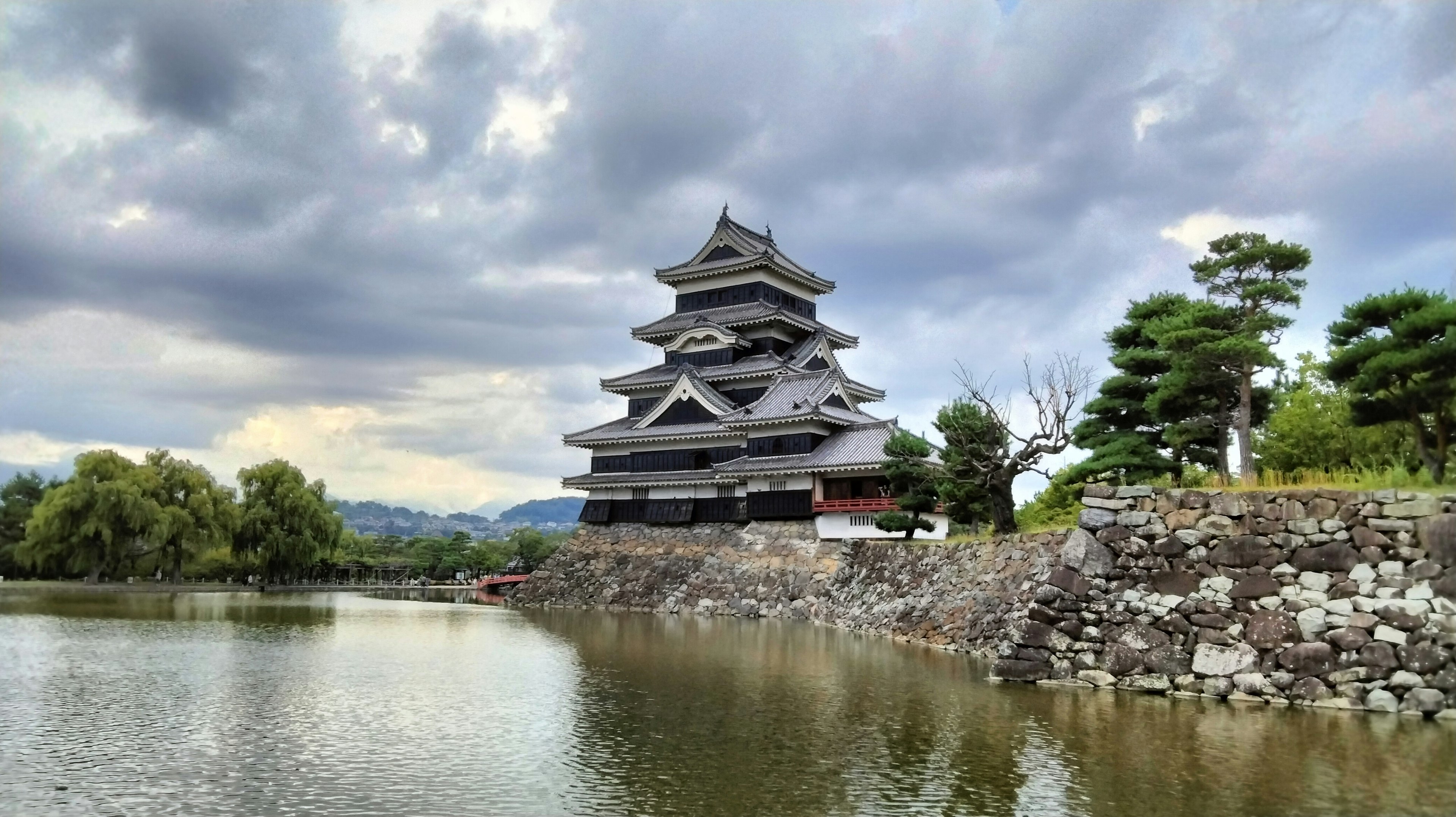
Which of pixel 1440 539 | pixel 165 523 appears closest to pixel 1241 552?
pixel 1440 539

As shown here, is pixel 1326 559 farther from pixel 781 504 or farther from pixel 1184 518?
pixel 781 504

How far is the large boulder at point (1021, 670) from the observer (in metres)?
15.7

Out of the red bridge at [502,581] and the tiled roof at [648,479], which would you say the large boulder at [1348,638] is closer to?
the tiled roof at [648,479]

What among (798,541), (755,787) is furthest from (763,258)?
(755,787)

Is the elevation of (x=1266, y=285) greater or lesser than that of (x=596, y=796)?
greater

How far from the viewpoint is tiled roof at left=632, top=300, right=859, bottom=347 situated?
4269 cm

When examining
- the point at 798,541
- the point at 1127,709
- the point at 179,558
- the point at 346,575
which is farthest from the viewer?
the point at 346,575

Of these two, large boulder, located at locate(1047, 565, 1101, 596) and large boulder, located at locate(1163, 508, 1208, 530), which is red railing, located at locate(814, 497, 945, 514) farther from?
large boulder, located at locate(1163, 508, 1208, 530)

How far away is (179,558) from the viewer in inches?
1788

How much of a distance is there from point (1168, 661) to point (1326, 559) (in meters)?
2.72

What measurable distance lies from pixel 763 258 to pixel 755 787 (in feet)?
117

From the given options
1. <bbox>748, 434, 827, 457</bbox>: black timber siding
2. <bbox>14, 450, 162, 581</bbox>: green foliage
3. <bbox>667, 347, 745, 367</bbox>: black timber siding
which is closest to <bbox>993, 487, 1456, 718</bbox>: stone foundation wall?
<bbox>748, 434, 827, 457</bbox>: black timber siding

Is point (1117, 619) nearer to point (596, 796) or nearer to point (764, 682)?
point (764, 682)

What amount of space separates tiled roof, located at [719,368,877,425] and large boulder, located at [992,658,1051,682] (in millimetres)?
19803
